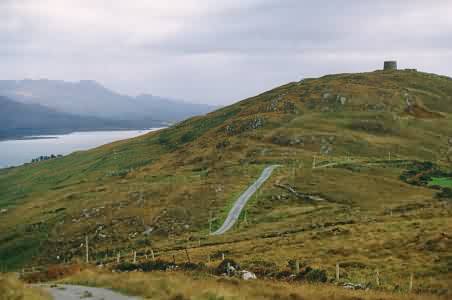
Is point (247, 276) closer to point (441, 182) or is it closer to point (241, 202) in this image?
point (241, 202)

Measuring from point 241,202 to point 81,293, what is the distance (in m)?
55.9

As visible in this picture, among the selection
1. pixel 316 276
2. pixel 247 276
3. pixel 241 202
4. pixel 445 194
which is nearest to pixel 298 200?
pixel 241 202

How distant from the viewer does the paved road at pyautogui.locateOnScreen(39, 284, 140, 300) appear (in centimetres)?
2755

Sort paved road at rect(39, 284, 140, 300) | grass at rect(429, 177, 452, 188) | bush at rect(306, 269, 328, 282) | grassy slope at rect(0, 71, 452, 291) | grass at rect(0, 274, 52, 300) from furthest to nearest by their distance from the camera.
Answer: grass at rect(429, 177, 452, 188), grassy slope at rect(0, 71, 452, 291), bush at rect(306, 269, 328, 282), paved road at rect(39, 284, 140, 300), grass at rect(0, 274, 52, 300)

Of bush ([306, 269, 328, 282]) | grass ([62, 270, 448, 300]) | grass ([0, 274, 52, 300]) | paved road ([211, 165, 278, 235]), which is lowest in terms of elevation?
paved road ([211, 165, 278, 235])

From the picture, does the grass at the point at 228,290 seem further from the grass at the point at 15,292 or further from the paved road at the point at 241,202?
the paved road at the point at 241,202

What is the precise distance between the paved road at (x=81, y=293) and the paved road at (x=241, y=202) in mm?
37605

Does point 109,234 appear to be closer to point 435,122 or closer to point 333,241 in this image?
point 333,241

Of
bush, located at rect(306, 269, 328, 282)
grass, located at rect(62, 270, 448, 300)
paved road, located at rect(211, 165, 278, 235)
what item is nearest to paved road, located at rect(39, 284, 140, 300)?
Answer: grass, located at rect(62, 270, 448, 300)

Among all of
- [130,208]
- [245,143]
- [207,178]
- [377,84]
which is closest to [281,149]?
[245,143]

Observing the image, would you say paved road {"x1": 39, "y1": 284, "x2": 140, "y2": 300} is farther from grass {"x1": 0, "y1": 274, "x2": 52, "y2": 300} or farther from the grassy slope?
the grassy slope

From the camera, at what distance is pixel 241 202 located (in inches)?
3327

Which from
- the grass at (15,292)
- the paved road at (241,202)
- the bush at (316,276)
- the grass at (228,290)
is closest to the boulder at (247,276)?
the grass at (228,290)

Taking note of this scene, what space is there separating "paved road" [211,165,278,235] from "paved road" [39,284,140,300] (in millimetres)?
37605
